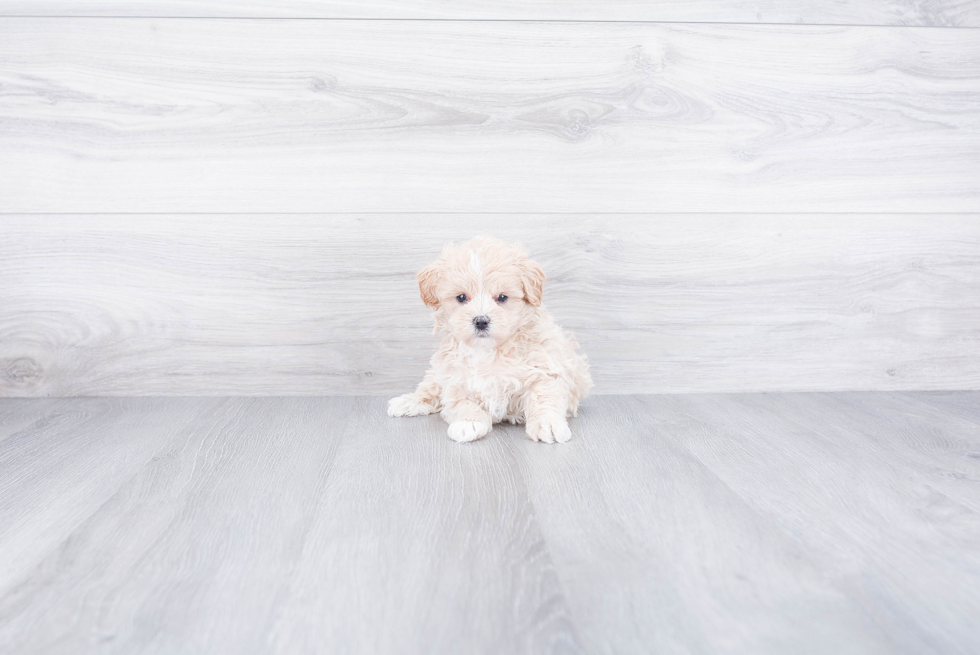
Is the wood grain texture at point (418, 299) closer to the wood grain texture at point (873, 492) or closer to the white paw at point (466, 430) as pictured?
the wood grain texture at point (873, 492)

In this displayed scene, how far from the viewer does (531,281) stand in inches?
46.1

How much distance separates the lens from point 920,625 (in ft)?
2.03

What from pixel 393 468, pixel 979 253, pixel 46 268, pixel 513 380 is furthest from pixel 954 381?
pixel 46 268

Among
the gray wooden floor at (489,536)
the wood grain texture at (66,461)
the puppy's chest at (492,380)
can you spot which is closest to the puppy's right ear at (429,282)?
the puppy's chest at (492,380)

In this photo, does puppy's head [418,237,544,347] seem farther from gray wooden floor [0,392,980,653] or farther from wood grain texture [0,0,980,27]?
wood grain texture [0,0,980,27]

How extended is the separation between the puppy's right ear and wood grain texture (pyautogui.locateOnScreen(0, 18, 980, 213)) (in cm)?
28

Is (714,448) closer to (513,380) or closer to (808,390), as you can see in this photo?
(513,380)

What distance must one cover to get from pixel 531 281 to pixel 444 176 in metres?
0.38

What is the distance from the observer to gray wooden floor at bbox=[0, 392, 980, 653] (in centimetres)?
61

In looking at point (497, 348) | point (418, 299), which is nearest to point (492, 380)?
point (497, 348)

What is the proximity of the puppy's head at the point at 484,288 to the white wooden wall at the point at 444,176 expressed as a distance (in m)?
0.26

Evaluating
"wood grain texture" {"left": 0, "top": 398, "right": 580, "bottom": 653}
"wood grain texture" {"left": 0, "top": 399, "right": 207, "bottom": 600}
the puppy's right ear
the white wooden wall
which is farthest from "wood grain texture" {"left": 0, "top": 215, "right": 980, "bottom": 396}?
"wood grain texture" {"left": 0, "top": 398, "right": 580, "bottom": 653}

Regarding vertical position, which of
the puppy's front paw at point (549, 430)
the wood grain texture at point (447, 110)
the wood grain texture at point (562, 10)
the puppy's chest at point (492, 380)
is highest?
the wood grain texture at point (562, 10)

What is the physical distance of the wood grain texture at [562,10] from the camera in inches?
53.6
